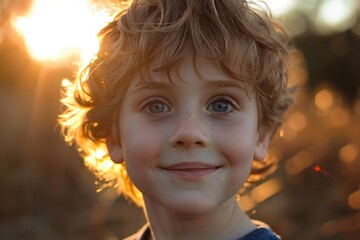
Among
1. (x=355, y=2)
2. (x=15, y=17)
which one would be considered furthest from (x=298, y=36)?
(x=15, y=17)

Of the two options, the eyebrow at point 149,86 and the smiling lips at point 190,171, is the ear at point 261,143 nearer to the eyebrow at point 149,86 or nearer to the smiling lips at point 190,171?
the smiling lips at point 190,171

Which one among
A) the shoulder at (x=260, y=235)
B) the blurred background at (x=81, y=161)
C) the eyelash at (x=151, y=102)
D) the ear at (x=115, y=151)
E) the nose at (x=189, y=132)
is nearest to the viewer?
the nose at (x=189, y=132)

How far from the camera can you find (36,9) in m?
4.59

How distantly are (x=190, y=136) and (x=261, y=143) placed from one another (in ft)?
1.85

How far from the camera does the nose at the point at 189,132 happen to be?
6.92 ft

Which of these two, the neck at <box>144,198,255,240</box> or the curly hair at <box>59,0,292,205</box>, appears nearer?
the curly hair at <box>59,0,292,205</box>

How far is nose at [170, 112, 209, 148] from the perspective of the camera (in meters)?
2.11

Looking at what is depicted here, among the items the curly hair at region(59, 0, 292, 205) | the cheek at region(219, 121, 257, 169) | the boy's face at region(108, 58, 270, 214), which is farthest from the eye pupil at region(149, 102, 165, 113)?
the cheek at region(219, 121, 257, 169)

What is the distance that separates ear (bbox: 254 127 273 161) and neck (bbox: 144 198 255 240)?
0.21m

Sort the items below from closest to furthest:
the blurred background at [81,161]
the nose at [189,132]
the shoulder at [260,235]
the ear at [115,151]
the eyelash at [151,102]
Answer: the nose at [189,132], the eyelash at [151,102], the shoulder at [260,235], the ear at [115,151], the blurred background at [81,161]

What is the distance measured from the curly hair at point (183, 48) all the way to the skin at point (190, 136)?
5 cm

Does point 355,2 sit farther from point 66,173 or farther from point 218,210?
point 218,210

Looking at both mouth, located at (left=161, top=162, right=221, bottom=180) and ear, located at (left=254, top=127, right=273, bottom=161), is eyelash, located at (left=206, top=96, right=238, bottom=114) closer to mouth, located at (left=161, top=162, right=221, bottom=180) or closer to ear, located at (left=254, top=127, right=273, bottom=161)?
mouth, located at (left=161, top=162, right=221, bottom=180)

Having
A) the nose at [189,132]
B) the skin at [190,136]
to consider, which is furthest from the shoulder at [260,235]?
the nose at [189,132]
